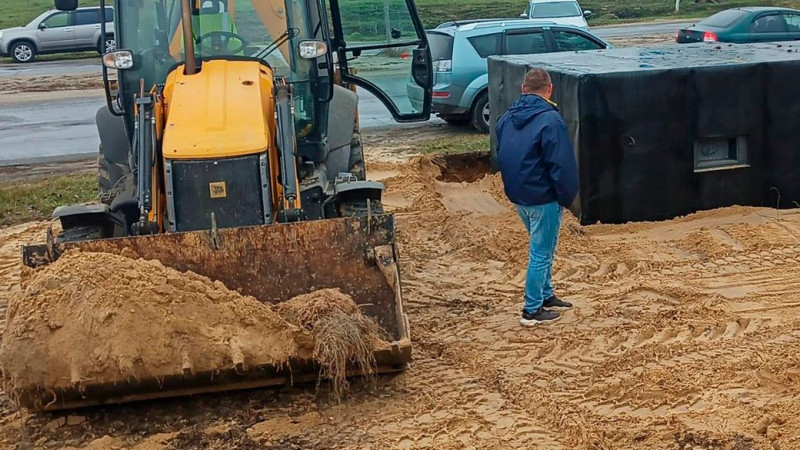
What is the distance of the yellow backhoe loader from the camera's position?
5992 mm

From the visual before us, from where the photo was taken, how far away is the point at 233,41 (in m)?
7.43

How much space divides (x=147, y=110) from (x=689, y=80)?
5.41 metres

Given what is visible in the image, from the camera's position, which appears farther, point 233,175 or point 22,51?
point 22,51

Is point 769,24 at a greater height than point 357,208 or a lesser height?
greater

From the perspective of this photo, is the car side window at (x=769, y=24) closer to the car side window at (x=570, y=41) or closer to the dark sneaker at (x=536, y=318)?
the car side window at (x=570, y=41)

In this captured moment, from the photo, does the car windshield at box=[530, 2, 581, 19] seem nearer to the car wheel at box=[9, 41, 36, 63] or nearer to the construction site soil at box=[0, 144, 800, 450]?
the car wheel at box=[9, 41, 36, 63]

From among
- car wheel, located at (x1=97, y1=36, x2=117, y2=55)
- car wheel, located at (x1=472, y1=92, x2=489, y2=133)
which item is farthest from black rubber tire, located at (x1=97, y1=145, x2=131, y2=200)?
car wheel, located at (x1=472, y1=92, x2=489, y2=133)

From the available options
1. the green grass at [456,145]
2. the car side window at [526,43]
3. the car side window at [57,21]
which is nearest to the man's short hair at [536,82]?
the green grass at [456,145]

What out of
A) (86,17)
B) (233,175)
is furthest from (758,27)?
(86,17)

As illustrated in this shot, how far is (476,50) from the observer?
15.7 metres

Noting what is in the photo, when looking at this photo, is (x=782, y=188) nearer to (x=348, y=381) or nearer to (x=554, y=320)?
(x=554, y=320)

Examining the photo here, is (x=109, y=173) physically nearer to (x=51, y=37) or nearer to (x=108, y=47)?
(x=108, y=47)

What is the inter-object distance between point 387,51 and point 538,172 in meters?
2.60

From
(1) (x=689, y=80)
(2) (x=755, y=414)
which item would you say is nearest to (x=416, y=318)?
(2) (x=755, y=414)
